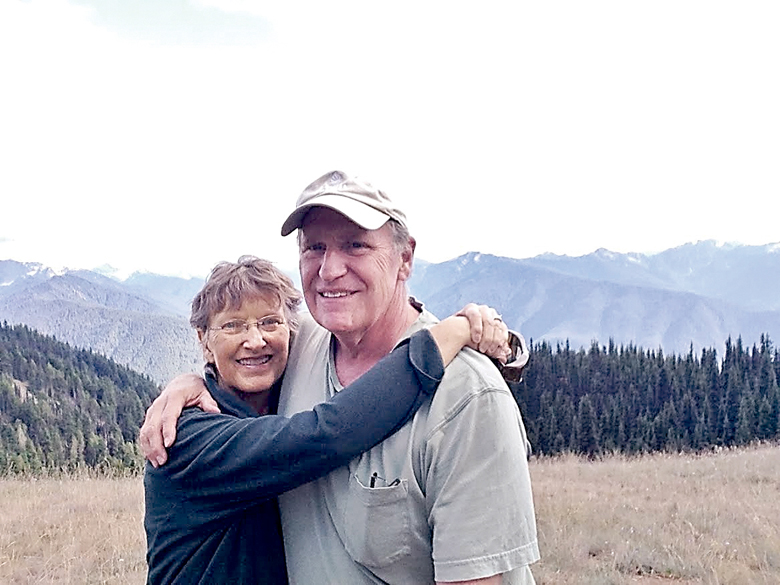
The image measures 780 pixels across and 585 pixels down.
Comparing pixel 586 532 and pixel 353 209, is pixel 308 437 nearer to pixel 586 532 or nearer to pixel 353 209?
pixel 353 209

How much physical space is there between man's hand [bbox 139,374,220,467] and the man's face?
480mm

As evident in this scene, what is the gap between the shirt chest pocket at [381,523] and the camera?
6.16ft

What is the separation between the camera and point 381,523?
1898 millimetres

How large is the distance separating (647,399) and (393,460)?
50.5m

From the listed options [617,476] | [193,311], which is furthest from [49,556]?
[617,476]

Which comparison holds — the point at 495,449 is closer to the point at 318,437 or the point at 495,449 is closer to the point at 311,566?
the point at 318,437

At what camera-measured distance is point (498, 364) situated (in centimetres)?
218

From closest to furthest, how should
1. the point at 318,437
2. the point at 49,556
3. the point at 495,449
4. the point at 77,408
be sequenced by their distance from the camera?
the point at 495,449 → the point at 318,437 → the point at 49,556 → the point at 77,408

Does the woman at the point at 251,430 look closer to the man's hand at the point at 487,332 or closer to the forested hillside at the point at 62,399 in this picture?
the man's hand at the point at 487,332

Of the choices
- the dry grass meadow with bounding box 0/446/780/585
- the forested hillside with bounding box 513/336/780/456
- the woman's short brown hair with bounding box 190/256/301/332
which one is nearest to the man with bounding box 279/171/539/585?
the woman's short brown hair with bounding box 190/256/301/332

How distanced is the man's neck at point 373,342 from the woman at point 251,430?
0.25 m

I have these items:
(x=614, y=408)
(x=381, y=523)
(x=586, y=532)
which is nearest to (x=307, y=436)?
(x=381, y=523)

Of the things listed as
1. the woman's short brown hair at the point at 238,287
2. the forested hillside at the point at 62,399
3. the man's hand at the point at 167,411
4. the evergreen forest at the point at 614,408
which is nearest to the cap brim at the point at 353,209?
the woman's short brown hair at the point at 238,287

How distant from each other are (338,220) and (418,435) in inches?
29.0
